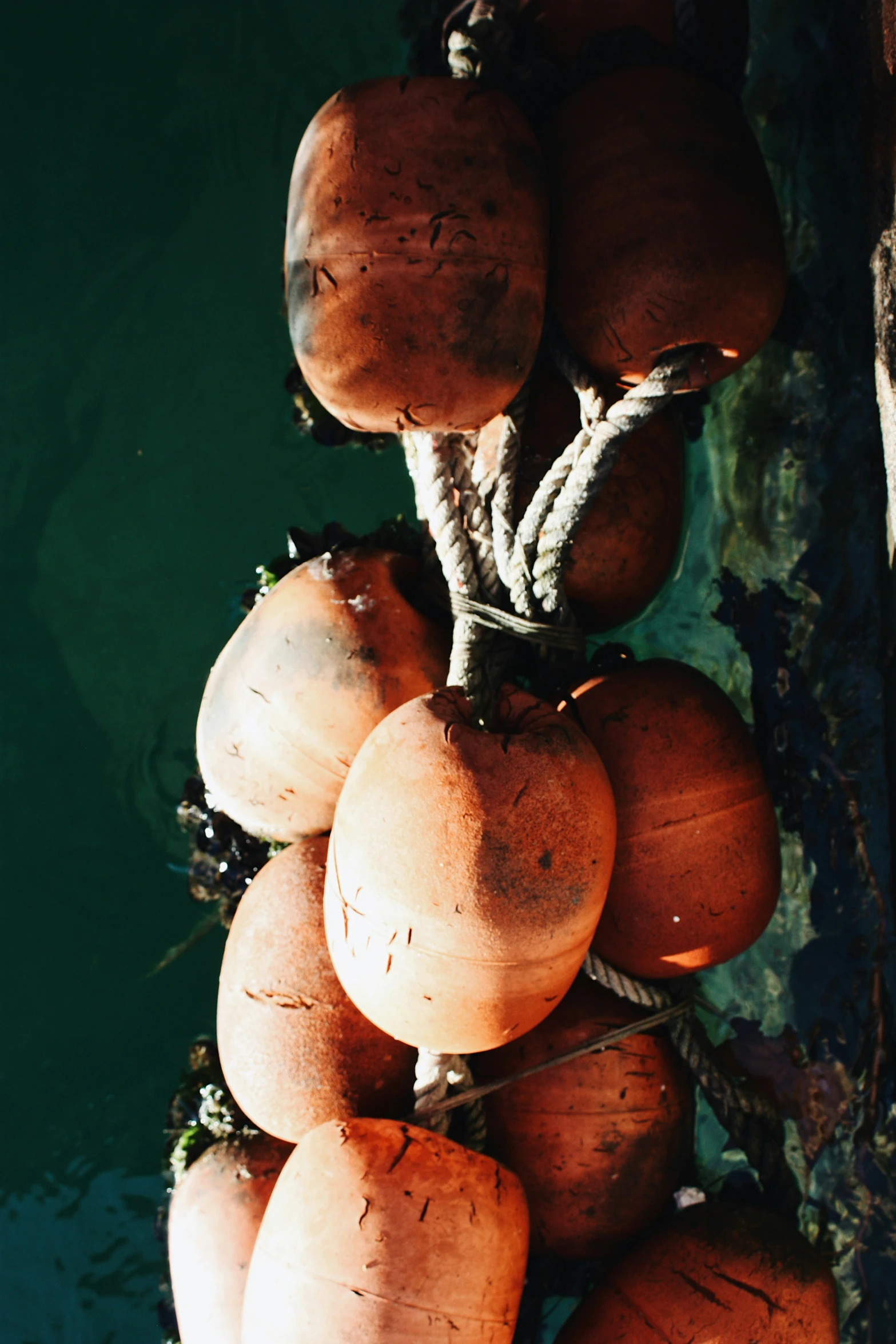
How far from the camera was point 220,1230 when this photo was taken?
1501 mm

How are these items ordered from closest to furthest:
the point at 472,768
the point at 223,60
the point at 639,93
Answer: the point at 472,768, the point at 639,93, the point at 223,60

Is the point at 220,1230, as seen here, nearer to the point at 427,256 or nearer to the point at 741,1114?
the point at 741,1114

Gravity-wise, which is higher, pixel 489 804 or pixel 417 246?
pixel 417 246

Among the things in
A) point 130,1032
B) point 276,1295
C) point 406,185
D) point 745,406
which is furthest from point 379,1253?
point 745,406

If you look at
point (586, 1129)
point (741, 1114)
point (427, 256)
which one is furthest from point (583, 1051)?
point (427, 256)

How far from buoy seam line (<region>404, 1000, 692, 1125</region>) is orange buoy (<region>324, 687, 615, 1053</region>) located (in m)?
0.19

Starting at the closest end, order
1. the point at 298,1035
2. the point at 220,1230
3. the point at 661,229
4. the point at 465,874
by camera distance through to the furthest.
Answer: the point at 465,874
the point at 661,229
the point at 298,1035
the point at 220,1230

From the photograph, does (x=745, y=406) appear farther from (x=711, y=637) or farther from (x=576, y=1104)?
(x=576, y=1104)

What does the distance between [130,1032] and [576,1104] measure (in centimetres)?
115

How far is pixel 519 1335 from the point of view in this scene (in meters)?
1.67

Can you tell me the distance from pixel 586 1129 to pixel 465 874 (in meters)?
0.56

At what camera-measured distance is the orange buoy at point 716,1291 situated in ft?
4.36

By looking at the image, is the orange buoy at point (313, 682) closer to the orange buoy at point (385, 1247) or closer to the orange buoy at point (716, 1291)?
the orange buoy at point (385, 1247)

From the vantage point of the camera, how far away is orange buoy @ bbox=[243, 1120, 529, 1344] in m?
1.20
